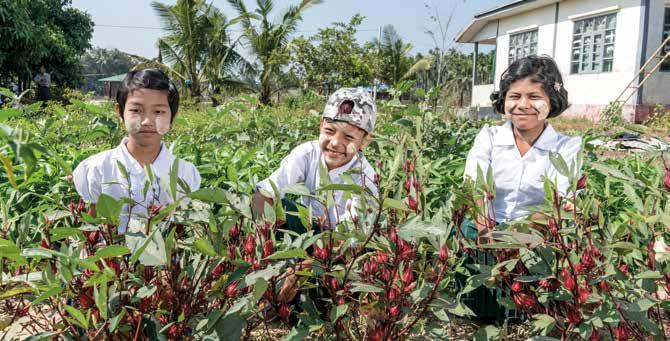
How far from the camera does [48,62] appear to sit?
54.3 ft

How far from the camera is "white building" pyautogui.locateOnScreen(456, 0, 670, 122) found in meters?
11.3

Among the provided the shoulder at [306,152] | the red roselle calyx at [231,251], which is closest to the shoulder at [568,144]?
the shoulder at [306,152]

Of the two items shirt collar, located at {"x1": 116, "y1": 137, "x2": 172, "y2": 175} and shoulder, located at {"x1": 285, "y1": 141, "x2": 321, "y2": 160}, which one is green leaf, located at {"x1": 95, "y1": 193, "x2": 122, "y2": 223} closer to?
shirt collar, located at {"x1": 116, "y1": 137, "x2": 172, "y2": 175}

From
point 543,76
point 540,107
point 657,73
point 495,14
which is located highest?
point 495,14

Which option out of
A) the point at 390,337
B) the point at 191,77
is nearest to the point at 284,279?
the point at 390,337

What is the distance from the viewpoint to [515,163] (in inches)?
75.4

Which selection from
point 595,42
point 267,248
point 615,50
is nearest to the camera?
point 267,248

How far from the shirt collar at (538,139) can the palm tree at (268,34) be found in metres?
14.7

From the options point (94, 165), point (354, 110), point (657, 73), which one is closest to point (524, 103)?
point (354, 110)

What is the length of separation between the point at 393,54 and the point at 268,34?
689 centimetres

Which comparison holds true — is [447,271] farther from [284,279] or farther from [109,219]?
[109,219]

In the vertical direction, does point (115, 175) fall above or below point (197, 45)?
below

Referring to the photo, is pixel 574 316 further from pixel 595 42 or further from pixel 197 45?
pixel 197 45

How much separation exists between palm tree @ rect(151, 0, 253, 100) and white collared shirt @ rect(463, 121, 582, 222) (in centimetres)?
1464
